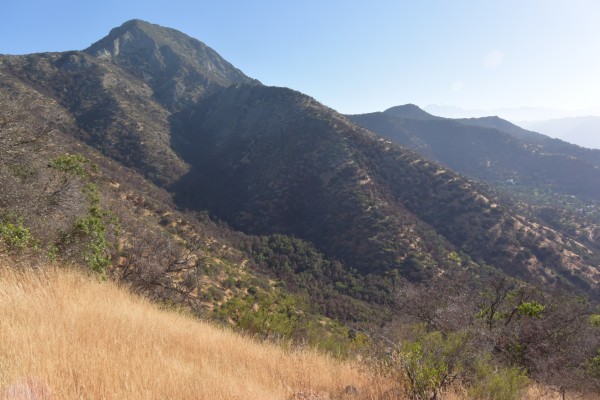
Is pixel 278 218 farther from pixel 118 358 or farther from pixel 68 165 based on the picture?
pixel 118 358

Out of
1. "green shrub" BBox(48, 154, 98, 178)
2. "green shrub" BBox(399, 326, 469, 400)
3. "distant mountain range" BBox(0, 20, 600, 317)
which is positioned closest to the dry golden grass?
"green shrub" BBox(399, 326, 469, 400)

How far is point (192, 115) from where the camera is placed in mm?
105625

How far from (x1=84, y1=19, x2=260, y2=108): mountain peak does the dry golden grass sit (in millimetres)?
109643

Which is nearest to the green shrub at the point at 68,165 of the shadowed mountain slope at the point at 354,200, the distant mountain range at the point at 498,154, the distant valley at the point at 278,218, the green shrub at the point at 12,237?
the distant valley at the point at 278,218

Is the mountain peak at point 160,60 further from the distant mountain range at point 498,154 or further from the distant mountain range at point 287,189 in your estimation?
the distant mountain range at point 498,154

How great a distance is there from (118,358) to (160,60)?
472ft

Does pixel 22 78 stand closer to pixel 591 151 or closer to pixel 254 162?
pixel 254 162

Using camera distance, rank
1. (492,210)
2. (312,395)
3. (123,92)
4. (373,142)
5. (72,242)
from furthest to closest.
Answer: (123,92) → (373,142) → (492,210) → (72,242) → (312,395)

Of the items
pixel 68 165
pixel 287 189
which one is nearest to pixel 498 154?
pixel 287 189

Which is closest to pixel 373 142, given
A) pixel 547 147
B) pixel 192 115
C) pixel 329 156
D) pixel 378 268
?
pixel 329 156

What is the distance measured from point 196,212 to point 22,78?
50.8m

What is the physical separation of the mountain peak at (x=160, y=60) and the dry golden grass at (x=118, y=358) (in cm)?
10964

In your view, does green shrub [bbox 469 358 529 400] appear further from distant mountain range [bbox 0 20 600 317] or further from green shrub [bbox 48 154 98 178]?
green shrub [bbox 48 154 98 178]

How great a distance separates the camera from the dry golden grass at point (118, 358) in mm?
2574
